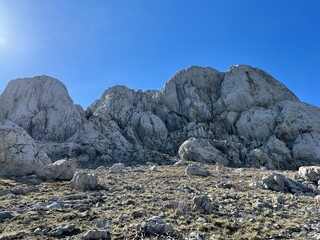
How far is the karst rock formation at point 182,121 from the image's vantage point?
55.0 m

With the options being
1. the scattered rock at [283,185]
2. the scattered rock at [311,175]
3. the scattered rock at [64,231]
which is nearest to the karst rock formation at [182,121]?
the scattered rock at [311,175]

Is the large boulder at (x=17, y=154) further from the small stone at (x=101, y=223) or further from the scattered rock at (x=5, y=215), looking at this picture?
the small stone at (x=101, y=223)

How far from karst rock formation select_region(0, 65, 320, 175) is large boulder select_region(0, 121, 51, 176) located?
17.1 meters

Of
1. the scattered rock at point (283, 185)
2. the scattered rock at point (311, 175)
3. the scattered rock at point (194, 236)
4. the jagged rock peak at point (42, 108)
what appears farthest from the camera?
the jagged rock peak at point (42, 108)

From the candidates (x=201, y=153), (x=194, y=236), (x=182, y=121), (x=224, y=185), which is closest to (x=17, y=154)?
(x=224, y=185)

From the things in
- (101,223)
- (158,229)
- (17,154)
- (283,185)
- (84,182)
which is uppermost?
(17,154)

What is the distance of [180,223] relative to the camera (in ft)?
44.8

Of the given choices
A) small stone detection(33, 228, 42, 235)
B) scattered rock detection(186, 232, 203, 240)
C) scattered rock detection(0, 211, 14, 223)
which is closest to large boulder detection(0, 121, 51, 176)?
scattered rock detection(0, 211, 14, 223)

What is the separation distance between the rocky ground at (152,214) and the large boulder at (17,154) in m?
10.8

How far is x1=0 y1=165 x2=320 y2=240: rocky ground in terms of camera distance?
12.5 metres

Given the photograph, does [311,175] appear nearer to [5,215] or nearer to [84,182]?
[84,182]

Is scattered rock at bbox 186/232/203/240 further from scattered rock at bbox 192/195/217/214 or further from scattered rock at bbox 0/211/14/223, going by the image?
scattered rock at bbox 0/211/14/223

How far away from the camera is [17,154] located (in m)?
32.2

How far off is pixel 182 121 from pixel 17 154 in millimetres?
53611
